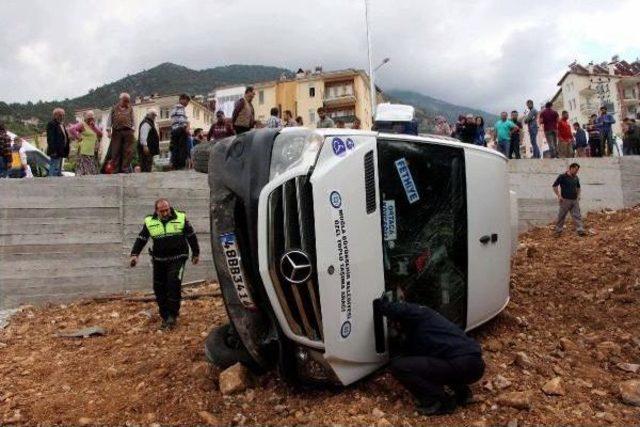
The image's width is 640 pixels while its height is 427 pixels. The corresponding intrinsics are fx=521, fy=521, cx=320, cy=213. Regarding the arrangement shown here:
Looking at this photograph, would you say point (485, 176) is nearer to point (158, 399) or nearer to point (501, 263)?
point (501, 263)

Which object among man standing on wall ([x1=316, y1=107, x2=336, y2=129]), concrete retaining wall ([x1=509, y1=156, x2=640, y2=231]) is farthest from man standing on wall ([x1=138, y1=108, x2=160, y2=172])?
concrete retaining wall ([x1=509, y1=156, x2=640, y2=231])

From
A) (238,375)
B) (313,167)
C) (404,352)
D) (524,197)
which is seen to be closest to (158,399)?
(238,375)

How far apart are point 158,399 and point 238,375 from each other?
0.63 meters

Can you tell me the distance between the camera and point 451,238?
3.92 metres

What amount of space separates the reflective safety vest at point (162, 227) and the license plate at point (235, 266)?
2978 mm

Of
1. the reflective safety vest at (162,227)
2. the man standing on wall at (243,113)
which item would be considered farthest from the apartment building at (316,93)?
the reflective safety vest at (162,227)

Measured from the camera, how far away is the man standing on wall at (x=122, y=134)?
9117mm

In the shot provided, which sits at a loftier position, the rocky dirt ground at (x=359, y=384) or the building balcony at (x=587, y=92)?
the building balcony at (x=587, y=92)

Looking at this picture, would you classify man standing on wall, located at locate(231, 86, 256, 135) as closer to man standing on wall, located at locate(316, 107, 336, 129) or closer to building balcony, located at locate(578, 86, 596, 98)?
man standing on wall, located at locate(316, 107, 336, 129)

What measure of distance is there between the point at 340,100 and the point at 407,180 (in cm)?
4838

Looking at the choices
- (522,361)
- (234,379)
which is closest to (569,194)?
(522,361)

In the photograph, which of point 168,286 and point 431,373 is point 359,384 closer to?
point 431,373

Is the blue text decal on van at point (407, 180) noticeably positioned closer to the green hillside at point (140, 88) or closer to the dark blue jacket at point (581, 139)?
the dark blue jacket at point (581, 139)

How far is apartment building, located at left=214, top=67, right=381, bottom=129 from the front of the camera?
166 ft
